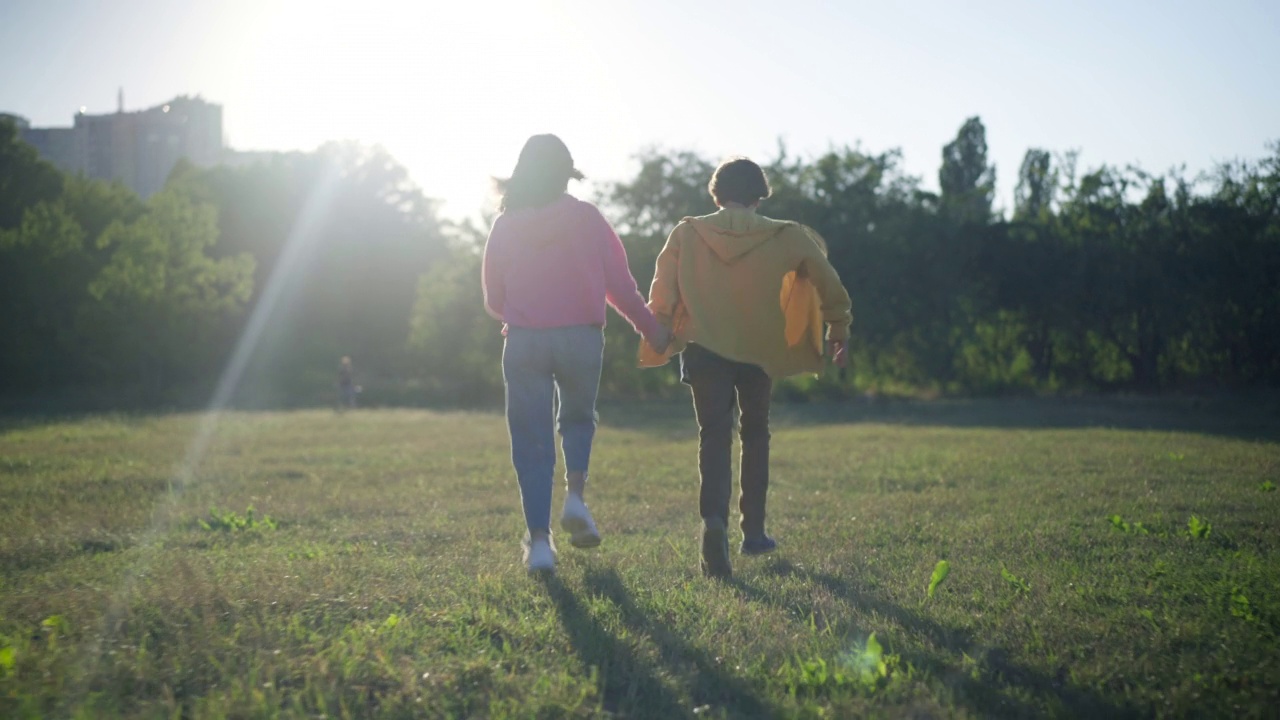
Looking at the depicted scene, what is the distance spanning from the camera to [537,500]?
17.7 feet

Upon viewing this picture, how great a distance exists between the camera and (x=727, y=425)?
5586mm

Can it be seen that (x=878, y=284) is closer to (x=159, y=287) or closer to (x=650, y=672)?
(x=159, y=287)

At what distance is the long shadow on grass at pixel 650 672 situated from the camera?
3.29 metres

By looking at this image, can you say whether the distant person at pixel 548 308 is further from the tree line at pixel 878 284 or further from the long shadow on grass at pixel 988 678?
the tree line at pixel 878 284

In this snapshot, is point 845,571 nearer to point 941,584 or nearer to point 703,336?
point 941,584

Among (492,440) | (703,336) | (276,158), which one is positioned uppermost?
(276,158)

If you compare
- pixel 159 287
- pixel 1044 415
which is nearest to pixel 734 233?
pixel 1044 415

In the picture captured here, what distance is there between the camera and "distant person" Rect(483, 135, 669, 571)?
541cm

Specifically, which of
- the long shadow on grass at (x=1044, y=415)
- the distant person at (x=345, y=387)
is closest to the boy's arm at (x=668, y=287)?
the long shadow on grass at (x=1044, y=415)

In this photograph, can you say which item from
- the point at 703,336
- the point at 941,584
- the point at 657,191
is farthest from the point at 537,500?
the point at 657,191

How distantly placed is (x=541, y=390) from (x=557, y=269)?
597mm

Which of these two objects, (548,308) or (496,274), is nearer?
(548,308)

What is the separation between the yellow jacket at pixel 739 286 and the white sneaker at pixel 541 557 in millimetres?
1058

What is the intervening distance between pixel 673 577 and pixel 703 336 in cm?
120
